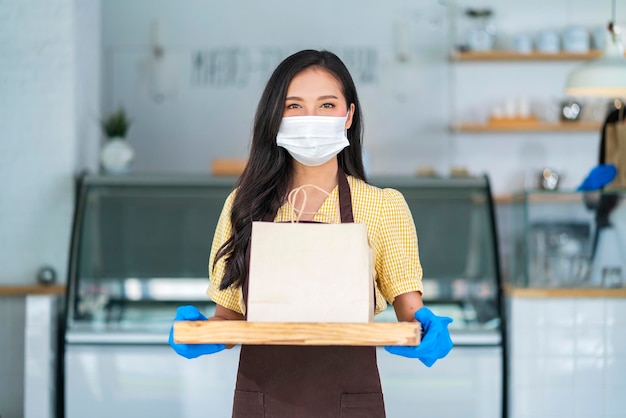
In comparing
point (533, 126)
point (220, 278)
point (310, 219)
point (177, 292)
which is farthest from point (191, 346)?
point (533, 126)

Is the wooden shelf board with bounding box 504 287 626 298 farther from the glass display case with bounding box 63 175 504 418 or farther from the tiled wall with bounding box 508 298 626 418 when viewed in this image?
the glass display case with bounding box 63 175 504 418

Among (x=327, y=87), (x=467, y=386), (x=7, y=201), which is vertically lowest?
(x=467, y=386)

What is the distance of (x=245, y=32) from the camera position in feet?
21.6

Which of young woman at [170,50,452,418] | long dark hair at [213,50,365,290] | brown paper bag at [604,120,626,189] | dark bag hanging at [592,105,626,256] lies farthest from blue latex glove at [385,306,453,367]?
brown paper bag at [604,120,626,189]

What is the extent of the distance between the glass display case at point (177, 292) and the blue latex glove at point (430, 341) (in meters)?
2.21

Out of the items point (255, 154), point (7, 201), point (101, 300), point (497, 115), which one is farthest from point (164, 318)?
point (497, 115)

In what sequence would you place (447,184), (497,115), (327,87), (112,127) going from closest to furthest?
(327,87) < (447,184) < (112,127) < (497,115)

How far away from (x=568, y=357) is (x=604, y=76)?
4.40 feet

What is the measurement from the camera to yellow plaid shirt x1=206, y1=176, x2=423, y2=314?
189 cm

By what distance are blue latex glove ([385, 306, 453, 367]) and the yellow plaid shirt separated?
4.5 inches

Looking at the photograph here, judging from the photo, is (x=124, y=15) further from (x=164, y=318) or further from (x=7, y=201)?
(x=164, y=318)

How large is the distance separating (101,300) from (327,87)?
253cm

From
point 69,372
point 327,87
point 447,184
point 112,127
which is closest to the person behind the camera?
point 327,87

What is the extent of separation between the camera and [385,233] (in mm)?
1895
